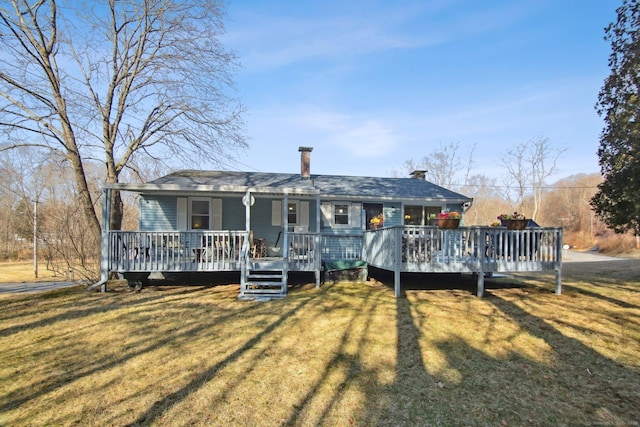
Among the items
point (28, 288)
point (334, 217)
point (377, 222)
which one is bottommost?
point (28, 288)

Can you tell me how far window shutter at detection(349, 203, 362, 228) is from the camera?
1271 cm

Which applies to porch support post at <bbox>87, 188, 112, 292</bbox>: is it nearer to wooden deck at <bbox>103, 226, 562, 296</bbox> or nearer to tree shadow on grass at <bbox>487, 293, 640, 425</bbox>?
wooden deck at <bbox>103, 226, 562, 296</bbox>

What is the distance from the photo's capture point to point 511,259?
856 cm

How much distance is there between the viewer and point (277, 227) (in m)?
12.4

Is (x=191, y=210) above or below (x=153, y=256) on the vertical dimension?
above

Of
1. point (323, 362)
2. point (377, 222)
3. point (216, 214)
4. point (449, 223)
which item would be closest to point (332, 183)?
point (377, 222)

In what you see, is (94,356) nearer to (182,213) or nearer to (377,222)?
(182,213)

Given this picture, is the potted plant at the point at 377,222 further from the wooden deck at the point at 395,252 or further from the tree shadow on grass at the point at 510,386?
the tree shadow on grass at the point at 510,386

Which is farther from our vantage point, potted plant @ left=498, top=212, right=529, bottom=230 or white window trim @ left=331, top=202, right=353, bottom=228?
white window trim @ left=331, top=202, right=353, bottom=228

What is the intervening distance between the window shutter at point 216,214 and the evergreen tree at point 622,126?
12169 millimetres

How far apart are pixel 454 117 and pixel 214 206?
19.7m

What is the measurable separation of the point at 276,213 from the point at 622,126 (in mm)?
10576

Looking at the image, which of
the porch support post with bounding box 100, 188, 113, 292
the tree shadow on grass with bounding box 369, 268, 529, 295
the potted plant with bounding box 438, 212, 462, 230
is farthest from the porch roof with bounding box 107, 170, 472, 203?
the potted plant with bounding box 438, 212, 462, 230

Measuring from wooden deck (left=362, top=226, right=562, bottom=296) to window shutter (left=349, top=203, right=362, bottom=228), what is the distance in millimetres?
3933
